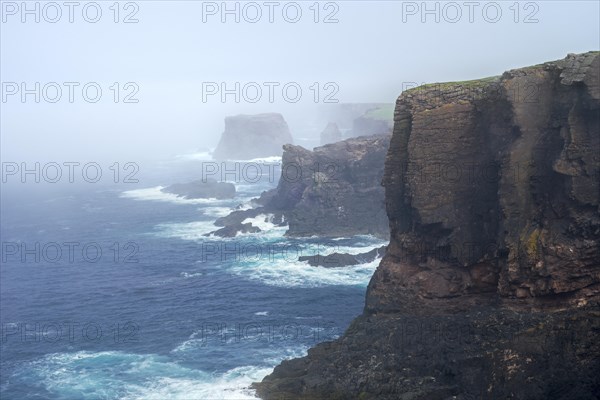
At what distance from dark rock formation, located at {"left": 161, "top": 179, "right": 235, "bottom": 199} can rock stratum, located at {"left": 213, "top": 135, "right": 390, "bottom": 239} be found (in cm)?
3964

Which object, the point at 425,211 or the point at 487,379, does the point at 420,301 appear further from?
the point at 487,379

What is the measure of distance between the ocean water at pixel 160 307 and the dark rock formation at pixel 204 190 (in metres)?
29.6

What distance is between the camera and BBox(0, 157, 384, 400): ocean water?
5581cm

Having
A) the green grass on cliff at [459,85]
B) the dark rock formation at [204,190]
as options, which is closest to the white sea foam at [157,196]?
the dark rock formation at [204,190]

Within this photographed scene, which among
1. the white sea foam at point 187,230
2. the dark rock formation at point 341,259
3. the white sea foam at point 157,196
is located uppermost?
the white sea foam at point 157,196

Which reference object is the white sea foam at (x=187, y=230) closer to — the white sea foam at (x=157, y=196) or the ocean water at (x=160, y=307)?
the ocean water at (x=160, y=307)

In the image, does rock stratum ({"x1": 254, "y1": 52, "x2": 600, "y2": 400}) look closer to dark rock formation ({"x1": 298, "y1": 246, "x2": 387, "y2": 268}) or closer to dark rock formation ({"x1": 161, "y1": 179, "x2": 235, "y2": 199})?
dark rock formation ({"x1": 298, "y1": 246, "x2": 387, "y2": 268})

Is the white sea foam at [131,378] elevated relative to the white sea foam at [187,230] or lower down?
lower down

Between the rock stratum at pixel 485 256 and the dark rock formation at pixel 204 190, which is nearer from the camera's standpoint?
the rock stratum at pixel 485 256

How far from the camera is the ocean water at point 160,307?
5581 cm

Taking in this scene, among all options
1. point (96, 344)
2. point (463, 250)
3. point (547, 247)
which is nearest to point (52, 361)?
point (96, 344)

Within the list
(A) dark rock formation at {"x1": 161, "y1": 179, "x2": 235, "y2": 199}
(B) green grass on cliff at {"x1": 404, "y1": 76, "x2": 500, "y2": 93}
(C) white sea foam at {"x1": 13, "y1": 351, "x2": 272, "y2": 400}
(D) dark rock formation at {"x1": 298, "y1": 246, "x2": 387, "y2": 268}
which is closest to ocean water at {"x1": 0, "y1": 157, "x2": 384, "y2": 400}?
(C) white sea foam at {"x1": 13, "y1": 351, "x2": 272, "y2": 400}

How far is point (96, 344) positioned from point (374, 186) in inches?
2351

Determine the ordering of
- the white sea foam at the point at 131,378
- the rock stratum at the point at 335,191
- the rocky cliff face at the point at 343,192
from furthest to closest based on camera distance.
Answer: the rock stratum at the point at 335,191 → the rocky cliff face at the point at 343,192 → the white sea foam at the point at 131,378
